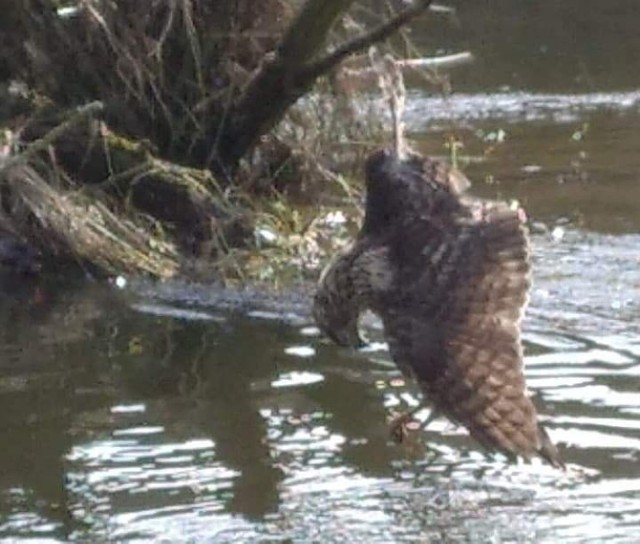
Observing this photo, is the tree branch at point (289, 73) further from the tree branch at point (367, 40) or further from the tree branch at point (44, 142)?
the tree branch at point (44, 142)

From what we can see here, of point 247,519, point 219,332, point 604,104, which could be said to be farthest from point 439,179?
point 604,104

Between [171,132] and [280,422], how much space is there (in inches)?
116

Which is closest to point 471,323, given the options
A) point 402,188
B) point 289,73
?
point 402,188

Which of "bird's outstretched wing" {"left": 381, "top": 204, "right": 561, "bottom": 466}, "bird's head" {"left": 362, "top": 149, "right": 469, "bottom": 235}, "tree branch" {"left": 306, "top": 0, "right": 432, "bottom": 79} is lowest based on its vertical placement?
"bird's outstretched wing" {"left": 381, "top": 204, "right": 561, "bottom": 466}

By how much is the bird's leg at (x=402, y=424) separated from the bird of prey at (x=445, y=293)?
32cm

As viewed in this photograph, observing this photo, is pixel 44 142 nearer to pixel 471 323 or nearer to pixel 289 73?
pixel 289 73

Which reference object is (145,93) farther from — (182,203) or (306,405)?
(306,405)

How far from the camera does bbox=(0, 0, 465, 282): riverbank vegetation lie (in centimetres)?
861

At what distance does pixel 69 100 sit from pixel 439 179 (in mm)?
3855

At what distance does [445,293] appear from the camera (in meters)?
5.64

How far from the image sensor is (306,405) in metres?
6.77

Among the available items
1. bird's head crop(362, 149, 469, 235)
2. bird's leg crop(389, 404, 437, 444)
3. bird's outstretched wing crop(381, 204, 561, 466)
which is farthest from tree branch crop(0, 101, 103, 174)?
A: bird's outstretched wing crop(381, 204, 561, 466)

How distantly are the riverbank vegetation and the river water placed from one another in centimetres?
32

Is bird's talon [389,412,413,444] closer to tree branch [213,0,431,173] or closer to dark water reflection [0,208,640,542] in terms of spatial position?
dark water reflection [0,208,640,542]
